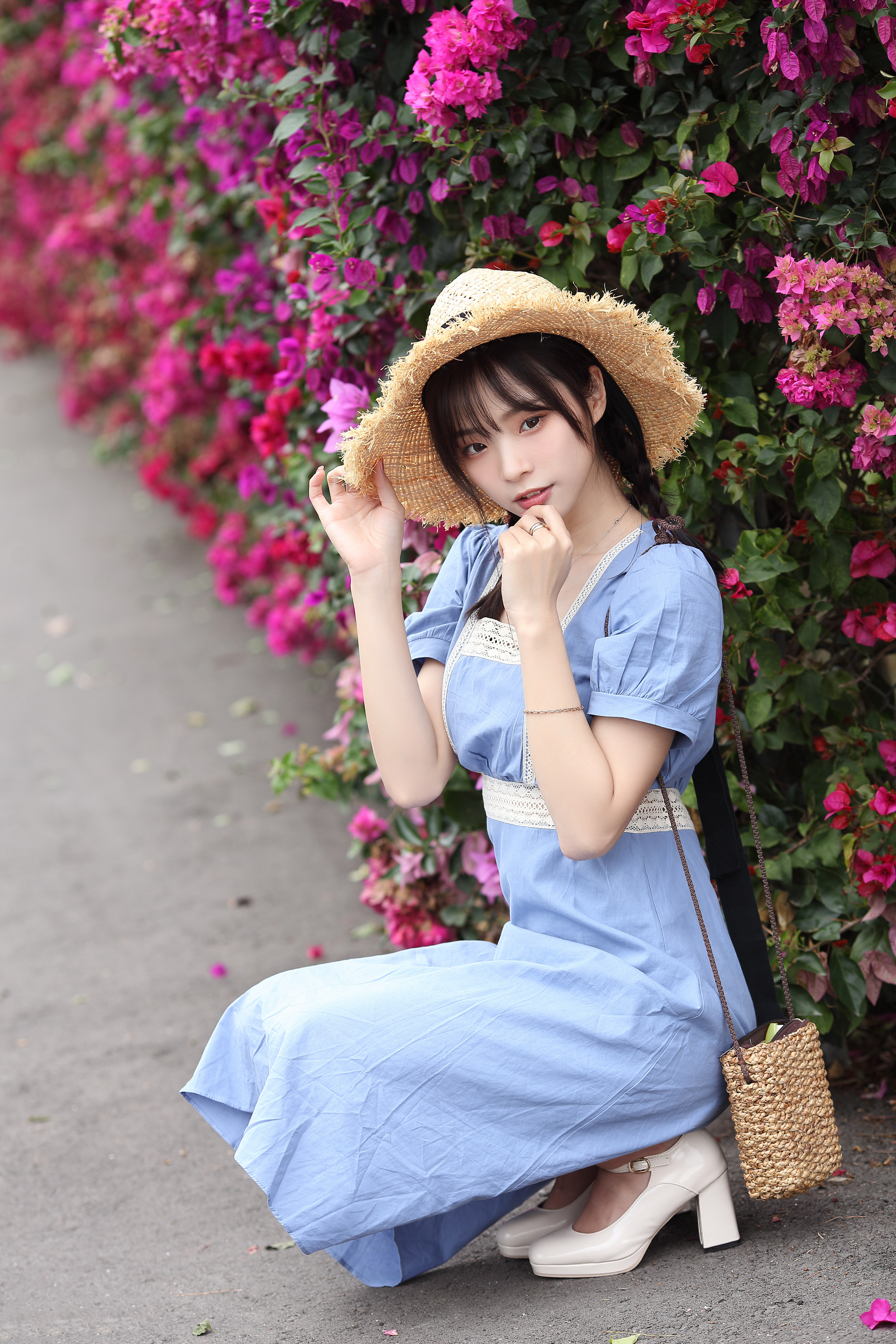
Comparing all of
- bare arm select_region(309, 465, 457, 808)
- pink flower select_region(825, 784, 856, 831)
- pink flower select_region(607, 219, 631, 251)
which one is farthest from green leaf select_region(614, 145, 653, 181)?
pink flower select_region(825, 784, 856, 831)

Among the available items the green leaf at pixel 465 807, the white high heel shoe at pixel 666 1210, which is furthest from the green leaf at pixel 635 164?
the white high heel shoe at pixel 666 1210

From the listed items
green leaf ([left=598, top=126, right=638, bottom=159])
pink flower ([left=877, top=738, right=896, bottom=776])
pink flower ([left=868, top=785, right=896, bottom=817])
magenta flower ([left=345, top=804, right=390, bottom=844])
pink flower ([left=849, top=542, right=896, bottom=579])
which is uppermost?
green leaf ([left=598, top=126, right=638, bottom=159])

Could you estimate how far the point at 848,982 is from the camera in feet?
8.02

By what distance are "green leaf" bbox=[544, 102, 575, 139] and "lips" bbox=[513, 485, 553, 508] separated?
0.74 m

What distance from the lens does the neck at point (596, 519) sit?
2100 millimetres

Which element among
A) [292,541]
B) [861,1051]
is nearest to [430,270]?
[292,541]

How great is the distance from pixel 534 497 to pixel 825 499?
577 millimetres

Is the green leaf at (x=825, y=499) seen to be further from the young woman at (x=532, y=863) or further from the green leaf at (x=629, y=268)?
the green leaf at (x=629, y=268)

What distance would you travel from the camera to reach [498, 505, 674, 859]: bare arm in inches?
73.4

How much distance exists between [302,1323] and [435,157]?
2033 millimetres

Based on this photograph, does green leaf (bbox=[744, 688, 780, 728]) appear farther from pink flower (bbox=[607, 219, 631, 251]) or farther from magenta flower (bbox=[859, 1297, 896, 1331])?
magenta flower (bbox=[859, 1297, 896, 1331])

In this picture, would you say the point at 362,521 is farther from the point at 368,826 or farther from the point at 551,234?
the point at 368,826

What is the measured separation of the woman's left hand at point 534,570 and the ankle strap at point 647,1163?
869 millimetres

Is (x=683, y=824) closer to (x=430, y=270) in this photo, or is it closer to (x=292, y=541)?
(x=430, y=270)
